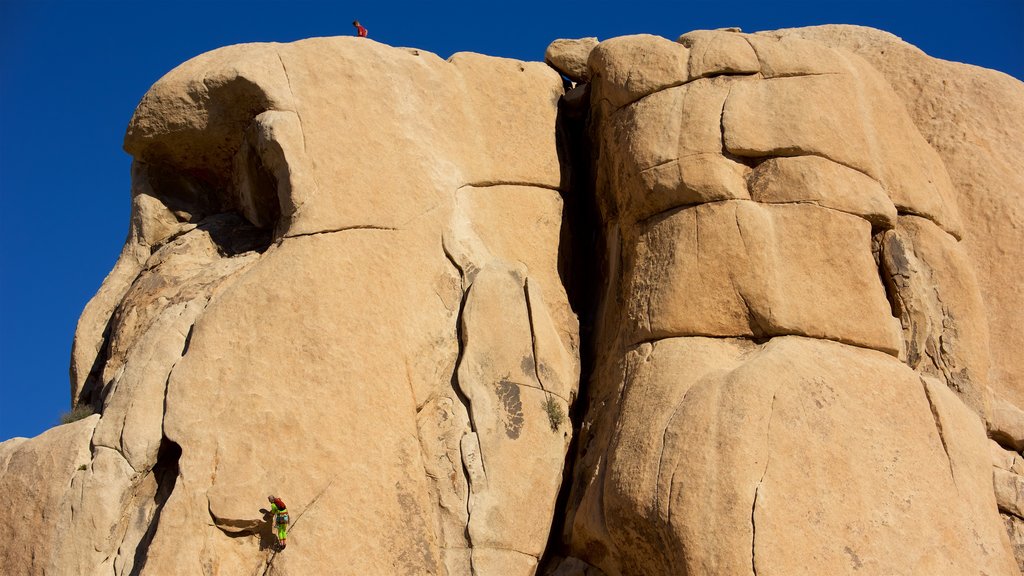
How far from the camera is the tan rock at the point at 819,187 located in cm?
1313

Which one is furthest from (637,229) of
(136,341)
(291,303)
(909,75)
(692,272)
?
(136,341)

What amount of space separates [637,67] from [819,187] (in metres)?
2.89

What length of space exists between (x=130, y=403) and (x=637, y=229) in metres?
→ 6.23

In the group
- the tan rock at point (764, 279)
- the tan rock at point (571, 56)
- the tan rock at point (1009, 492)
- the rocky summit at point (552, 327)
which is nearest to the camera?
the rocky summit at point (552, 327)

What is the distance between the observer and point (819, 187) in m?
13.1

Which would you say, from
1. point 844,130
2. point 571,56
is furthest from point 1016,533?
point 571,56

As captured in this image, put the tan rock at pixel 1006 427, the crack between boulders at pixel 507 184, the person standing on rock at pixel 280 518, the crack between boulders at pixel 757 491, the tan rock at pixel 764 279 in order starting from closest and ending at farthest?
the crack between boulders at pixel 757 491 → the person standing on rock at pixel 280 518 → the tan rock at pixel 764 279 → the tan rock at pixel 1006 427 → the crack between boulders at pixel 507 184

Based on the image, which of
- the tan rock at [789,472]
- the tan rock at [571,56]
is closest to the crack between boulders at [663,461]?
the tan rock at [789,472]

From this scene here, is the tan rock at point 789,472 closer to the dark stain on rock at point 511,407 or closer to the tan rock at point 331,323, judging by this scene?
the dark stain on rock at point 511,407

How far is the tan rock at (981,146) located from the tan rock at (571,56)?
126 inches

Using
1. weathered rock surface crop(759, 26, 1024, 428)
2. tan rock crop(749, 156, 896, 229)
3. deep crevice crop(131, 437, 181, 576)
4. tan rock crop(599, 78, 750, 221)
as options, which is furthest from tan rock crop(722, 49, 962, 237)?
deep crevice crop(131, 437, 181, 576)

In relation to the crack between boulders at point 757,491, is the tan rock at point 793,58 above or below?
above

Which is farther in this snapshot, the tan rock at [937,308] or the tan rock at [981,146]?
the tan rock at [981,146]

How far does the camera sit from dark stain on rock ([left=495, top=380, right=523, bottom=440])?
42.8 feet
